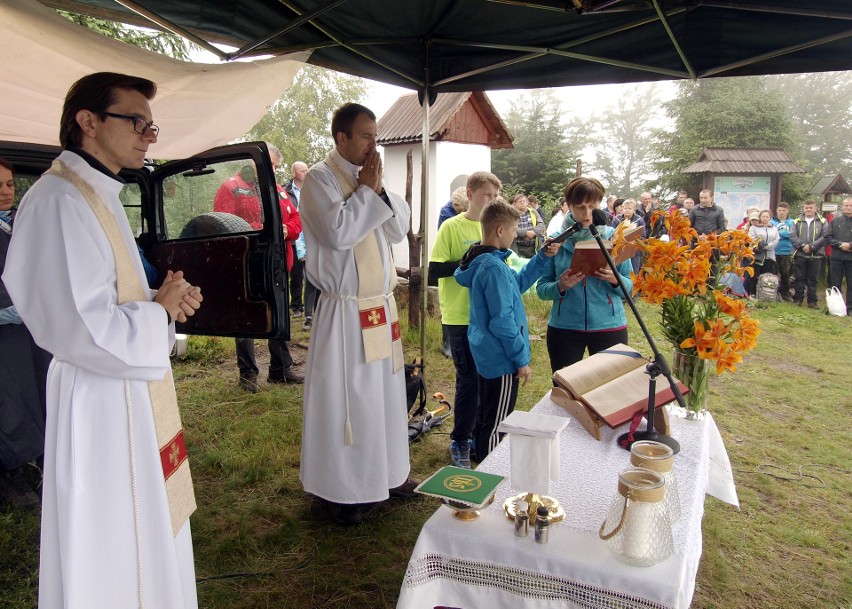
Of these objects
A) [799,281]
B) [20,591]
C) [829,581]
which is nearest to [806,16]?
[829,581]

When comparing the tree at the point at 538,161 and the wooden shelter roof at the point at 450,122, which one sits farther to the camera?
the tree at the point at 538,161

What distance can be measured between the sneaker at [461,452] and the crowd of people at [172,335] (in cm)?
1

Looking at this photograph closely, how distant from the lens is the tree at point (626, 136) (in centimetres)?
5856

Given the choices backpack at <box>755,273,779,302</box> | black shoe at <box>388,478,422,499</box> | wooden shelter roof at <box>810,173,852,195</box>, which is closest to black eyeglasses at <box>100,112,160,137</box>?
black shoe at <box>388,478,422,499</box>

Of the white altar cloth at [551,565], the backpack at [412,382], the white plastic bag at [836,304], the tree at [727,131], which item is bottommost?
the white plastic bag at [836,304]

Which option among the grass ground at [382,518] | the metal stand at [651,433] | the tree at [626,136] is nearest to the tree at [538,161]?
the grass ground at [382,518]

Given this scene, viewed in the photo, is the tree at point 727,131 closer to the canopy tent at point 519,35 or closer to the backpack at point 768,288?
the backpack at point 768,288

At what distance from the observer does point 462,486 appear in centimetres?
149

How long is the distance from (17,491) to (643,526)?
371 cm

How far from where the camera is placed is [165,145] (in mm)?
3955

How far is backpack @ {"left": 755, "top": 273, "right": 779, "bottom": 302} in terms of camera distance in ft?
35.8

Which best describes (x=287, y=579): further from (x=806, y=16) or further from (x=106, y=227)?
(x=806, y=16)

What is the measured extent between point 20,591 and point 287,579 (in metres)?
1.21

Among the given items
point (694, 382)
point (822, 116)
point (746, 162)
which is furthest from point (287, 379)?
point (822, 116)
